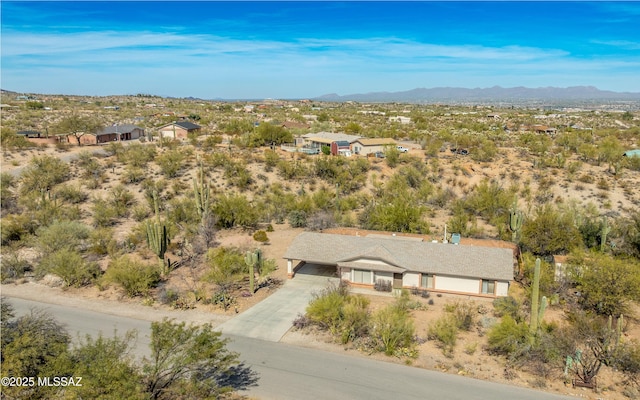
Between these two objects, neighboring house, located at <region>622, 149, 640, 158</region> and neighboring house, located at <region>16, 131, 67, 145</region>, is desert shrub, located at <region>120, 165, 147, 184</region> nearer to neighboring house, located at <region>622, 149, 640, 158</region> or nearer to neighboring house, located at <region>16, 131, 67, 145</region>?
neighboring house, located at <region>16, 131, 67, 145</region>

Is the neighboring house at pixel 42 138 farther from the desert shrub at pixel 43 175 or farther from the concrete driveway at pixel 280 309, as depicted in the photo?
the concrete driveway at pixel 280 309

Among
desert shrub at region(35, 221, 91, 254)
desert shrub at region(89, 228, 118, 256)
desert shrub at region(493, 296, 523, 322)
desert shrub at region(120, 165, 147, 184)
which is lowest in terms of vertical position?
desert shrub at region(493, 296, 523, 322)

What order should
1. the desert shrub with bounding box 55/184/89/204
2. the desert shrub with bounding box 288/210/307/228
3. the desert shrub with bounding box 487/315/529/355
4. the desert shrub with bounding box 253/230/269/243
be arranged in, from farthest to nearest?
1. the desert shrub with bounding box 55/184/89/204
2. the desert shrub with bounding box 288/210/307/228
3. the desert shrub with bounding box 253/230/269/243
4. the desert shrub with bounding box 487/315/529/355

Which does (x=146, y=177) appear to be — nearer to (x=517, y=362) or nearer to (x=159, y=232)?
(x=159, y=232)

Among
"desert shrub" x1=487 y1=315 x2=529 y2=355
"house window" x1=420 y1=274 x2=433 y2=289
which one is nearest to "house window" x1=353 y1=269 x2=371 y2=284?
"house window" x1=420 y1=274 x2=433 y2=289

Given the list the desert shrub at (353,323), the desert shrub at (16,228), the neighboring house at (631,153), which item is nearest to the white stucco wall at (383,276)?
the desert shrub at (353,323)

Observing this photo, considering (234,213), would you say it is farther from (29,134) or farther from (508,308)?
(29,134)

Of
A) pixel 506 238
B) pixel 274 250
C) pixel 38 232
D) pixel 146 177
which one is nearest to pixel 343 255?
pixel 274 250
